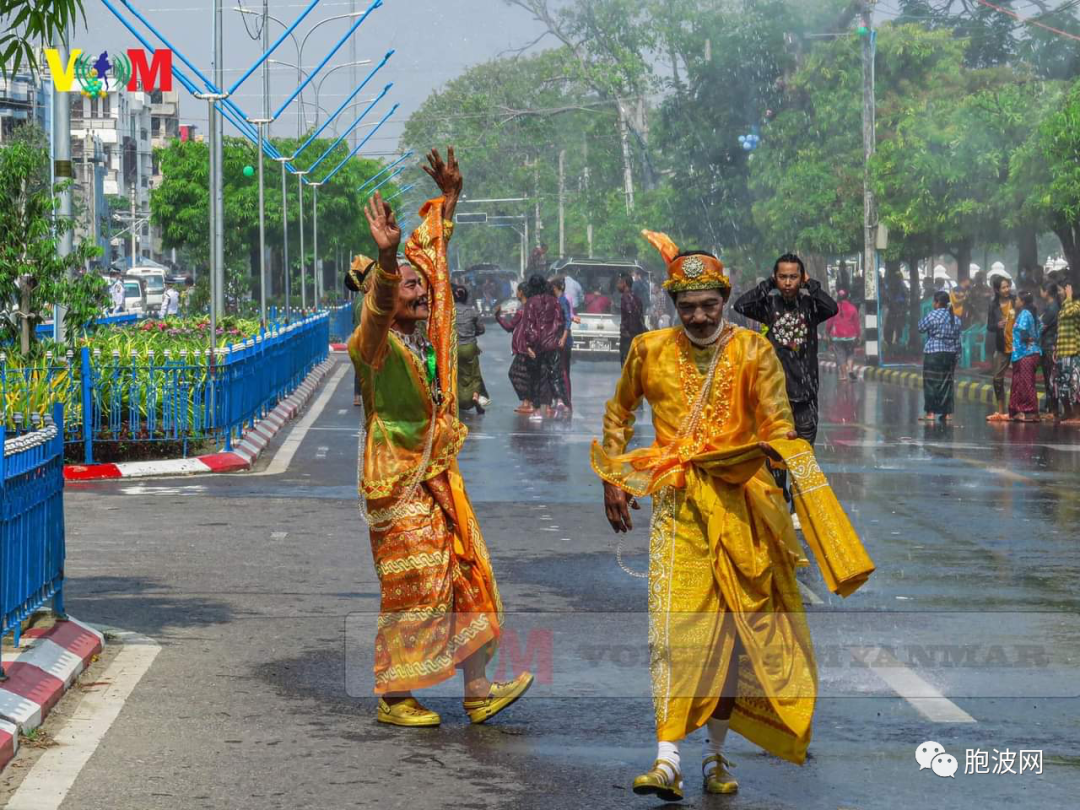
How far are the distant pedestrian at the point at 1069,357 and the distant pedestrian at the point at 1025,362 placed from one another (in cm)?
29

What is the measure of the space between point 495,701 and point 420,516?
0.72 metres

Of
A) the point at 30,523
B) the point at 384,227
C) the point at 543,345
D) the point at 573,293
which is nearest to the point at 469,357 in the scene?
the point at 543,345

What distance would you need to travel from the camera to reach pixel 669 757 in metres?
5.77

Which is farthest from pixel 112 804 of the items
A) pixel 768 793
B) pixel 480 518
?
pixel 480 518

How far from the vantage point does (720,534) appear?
19.6 ft

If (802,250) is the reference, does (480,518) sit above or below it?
below

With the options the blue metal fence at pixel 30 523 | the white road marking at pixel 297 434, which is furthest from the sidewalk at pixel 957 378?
the blue metal fence at pixel 30 523

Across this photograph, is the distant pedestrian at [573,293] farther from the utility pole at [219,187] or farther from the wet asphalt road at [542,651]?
the wet asphalt road at [542,651]

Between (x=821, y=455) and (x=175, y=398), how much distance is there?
6051 millimetres

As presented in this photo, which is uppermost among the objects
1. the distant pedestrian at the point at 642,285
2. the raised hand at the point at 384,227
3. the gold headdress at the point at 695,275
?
the distant pedestrian at the point at 642,285

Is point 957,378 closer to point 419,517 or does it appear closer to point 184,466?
point 184,466

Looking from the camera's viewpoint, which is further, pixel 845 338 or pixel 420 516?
pixel 845 338

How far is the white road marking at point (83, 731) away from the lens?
5.80 metres

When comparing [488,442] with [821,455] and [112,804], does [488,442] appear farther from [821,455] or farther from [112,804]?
[112,804]
